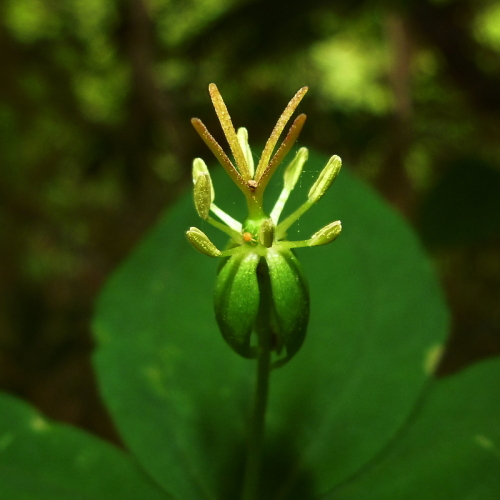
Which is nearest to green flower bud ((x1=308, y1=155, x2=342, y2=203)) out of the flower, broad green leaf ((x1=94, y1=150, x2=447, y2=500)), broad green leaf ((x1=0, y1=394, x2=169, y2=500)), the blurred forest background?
the flower

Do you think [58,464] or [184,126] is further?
[184,126]

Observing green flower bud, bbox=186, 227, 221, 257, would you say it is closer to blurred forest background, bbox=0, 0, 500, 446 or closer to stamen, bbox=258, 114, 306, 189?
stamen, bbox=258, 114, 306, 189

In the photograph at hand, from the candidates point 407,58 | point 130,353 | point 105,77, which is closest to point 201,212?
point 130,353

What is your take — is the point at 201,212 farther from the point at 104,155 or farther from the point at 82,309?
the point at 104,155

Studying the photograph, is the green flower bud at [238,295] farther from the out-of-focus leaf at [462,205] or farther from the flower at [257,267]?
the out-of-focus leaf at [462,205]

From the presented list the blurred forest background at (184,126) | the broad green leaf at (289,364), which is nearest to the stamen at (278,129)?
the broad green leaf at (289,364)

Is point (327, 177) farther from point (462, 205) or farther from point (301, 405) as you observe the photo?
point (462, 205)

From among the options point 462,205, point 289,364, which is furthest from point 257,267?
point 462,205
